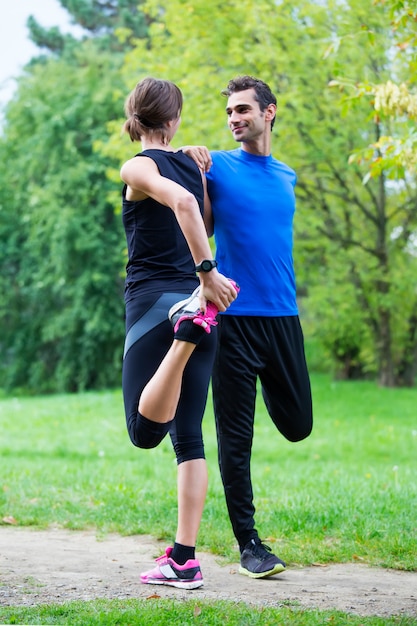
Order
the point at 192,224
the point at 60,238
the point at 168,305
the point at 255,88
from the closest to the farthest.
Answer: the point at 192,224
the point at 168,305
the point at 255,88
the point at 60,238

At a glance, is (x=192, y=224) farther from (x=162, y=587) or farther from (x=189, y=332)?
(x=162, y=587)

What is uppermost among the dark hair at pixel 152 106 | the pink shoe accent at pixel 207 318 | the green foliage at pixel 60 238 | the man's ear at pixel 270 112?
the green foliage at pixel 60 238

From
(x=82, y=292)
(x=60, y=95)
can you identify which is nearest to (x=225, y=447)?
(x=82, y=292)

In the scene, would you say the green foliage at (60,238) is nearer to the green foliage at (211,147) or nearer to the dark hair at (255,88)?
the green foliage at (211,147)

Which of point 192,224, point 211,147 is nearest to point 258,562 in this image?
point 192,224

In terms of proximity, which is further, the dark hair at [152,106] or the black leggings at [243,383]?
the black leggings at [243,383]

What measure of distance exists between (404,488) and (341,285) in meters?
13.8

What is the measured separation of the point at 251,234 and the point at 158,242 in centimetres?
60

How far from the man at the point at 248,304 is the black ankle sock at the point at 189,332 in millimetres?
675

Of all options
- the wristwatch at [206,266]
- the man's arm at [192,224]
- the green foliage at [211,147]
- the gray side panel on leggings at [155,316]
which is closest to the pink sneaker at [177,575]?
the gray side panel on leggings at [155,316]

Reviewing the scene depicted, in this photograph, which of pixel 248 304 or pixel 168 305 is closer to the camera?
pixel 168 305

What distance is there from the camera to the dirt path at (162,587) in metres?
3.77

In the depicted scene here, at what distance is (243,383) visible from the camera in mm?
4297

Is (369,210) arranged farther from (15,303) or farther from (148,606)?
(148,606)
